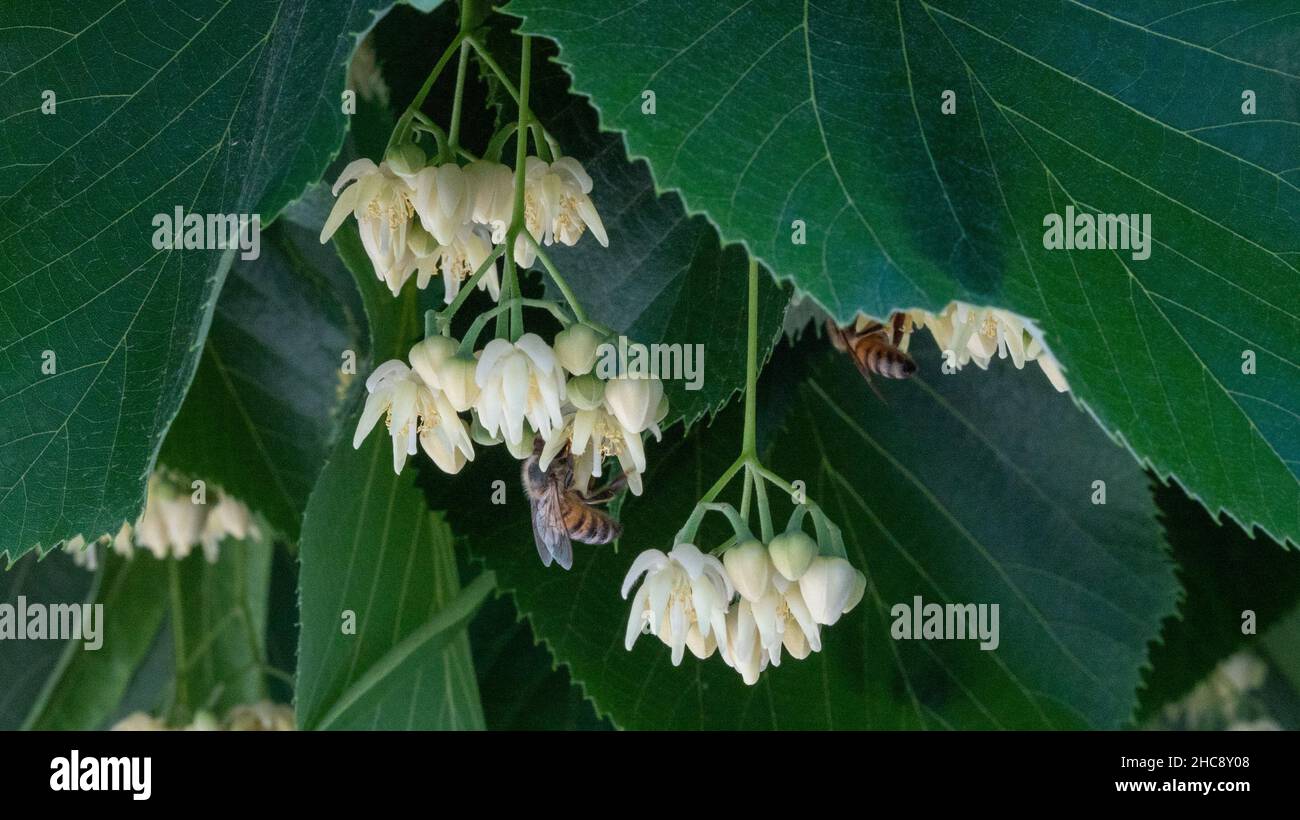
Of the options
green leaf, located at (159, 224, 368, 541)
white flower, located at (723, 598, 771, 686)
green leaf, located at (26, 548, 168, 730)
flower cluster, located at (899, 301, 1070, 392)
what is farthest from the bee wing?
green leaf, located at (26, 548, 168, 730)

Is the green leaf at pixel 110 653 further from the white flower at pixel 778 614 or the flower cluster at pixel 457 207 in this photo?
the white flower at pixel 778 614

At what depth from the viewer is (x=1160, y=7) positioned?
0.59 m

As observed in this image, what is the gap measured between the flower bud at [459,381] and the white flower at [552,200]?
0.07 metres

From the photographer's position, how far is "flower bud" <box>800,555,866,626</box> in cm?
61

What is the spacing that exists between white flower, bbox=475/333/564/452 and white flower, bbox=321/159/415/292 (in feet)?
0.29

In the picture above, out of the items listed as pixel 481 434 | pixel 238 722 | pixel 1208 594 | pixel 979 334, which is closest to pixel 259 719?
pixel 238 722

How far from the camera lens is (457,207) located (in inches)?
24.5

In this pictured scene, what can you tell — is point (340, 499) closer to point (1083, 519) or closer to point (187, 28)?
point (187, 28)

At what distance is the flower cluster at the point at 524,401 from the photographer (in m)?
0.60

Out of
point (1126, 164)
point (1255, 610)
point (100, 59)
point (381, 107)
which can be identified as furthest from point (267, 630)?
point (1126, 164)

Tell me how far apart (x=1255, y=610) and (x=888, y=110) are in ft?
2.54

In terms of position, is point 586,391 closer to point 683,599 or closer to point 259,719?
point 683,599

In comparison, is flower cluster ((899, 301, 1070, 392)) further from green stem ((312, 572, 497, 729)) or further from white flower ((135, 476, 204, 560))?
white flower ((135, 476, 204, 560))

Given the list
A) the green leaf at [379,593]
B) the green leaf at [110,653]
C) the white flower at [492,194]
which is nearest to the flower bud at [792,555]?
the white flower at [492,194]
